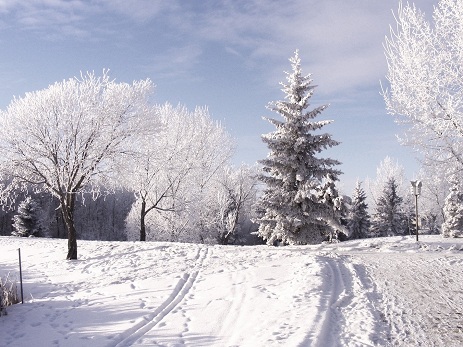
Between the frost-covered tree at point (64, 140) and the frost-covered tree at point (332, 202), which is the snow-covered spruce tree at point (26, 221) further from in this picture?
the frost-covered tree at point (332, 202)

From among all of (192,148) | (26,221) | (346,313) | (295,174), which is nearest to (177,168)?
(192,148)

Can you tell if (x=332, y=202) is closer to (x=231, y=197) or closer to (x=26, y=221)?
(x=231, y=197)

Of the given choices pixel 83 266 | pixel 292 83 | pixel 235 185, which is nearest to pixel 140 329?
pixel 83 266

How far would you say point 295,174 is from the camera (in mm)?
19719

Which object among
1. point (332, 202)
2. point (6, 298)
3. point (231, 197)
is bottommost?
point (6, 298)

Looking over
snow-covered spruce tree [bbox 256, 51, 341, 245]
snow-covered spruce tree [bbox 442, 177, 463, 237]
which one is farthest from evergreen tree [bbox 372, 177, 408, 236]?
snow-covered spruce tree [bbox 256, 51, 341, 245]

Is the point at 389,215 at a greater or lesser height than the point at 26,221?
greater

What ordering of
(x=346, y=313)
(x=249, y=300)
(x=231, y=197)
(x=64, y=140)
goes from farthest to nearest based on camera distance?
(x=231, y=197) < (x=64, y=140) < (x=249, y=300) < (x=346, y=313)

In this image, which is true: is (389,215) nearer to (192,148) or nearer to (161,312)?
(192,148)

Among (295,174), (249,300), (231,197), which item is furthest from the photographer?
(231,197)

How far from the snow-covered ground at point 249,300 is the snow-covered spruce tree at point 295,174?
15.2ft

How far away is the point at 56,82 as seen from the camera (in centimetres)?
1684

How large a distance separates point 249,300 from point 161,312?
213 centimetres

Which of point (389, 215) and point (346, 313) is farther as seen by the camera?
point (389, 215)
